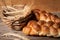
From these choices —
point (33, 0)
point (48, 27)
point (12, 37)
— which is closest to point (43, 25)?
point (48, 27)

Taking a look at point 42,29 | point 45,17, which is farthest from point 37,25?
point 45,17

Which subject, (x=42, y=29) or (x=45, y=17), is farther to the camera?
(x=45, y=17)

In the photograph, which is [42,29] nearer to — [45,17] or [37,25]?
[37,25]

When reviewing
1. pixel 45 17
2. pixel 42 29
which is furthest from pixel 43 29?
pixel 45 17

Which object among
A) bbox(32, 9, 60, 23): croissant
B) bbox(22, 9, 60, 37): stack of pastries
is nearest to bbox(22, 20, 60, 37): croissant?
bbox(22, 9, 60, 37): stack of pastries

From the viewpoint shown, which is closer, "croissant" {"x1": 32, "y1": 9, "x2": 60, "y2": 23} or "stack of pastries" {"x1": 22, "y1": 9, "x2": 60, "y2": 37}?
"stack of pastries" {"x1": 22, "y1": 9, "x2": 60, "y2": 37}

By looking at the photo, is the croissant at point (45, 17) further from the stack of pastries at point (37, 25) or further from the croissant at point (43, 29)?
the croissant at point (43, 29)

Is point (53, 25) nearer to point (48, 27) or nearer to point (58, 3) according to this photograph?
point (48, 27)

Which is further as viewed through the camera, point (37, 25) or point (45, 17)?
point (45, 17)

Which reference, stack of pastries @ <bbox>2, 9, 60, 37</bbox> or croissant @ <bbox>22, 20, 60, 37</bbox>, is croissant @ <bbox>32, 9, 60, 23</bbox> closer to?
stack of pastries @ <bbox>2, 9, 60, 37</bbox>
